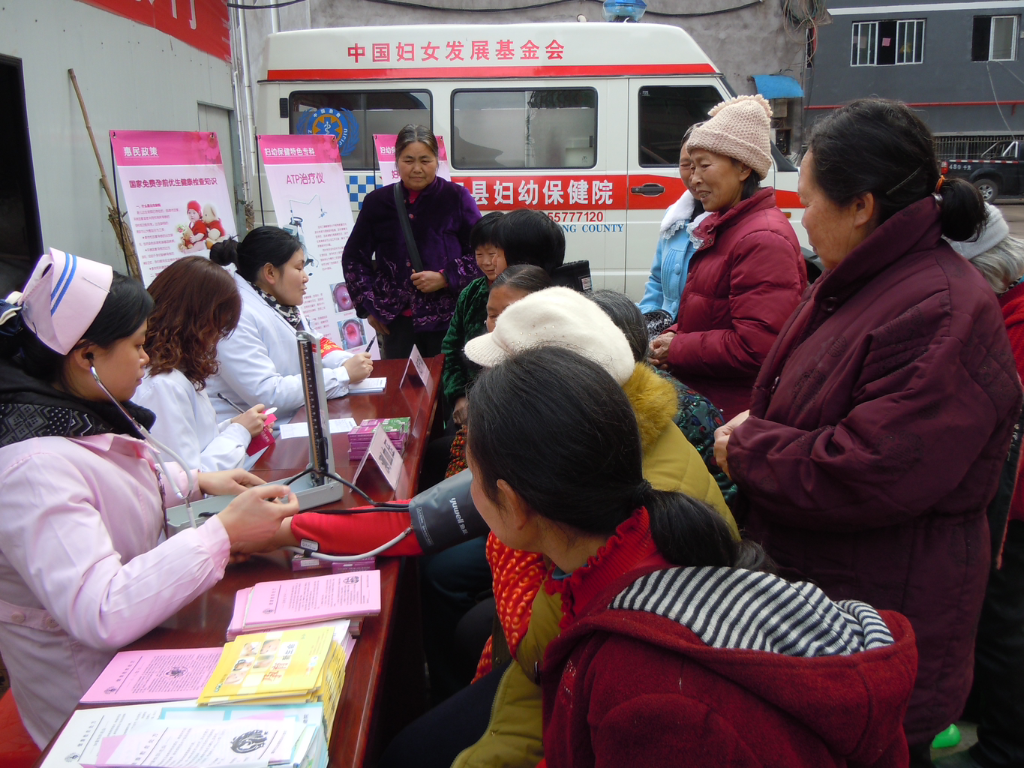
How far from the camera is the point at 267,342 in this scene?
3008 mm

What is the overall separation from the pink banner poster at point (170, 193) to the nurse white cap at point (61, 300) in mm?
2766

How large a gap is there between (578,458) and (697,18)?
12.7 meters

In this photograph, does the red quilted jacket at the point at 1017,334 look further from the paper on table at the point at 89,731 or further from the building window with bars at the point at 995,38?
the building window with bars at the point at 995,38

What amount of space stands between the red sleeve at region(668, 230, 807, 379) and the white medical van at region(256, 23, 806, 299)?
11.8ft

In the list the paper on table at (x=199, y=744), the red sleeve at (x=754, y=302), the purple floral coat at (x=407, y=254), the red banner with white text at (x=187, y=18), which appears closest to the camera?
Result: the paper on table at (x=199, y=744)

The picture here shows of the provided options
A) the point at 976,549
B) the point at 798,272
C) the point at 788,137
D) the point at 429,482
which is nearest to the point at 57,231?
the point at 429,482

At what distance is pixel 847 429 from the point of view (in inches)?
55.2

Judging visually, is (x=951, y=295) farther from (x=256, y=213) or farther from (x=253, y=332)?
(x=256, y=213)

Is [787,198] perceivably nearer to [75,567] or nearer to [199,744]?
Result: [75,567]

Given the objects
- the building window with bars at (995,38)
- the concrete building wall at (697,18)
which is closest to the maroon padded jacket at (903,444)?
the concrete building wall at (697,18)

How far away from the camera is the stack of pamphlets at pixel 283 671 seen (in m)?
1.15

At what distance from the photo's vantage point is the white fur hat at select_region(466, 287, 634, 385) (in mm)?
1503

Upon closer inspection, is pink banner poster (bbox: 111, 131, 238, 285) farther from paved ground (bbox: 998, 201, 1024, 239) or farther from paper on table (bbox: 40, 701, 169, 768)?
paved ground (bbox: 998, 201, 1024, 239)

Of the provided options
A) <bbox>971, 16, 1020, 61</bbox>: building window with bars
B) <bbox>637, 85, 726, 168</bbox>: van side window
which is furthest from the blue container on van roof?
<bbox>971, 16, 1020, 61</bbox>: building window with bars
